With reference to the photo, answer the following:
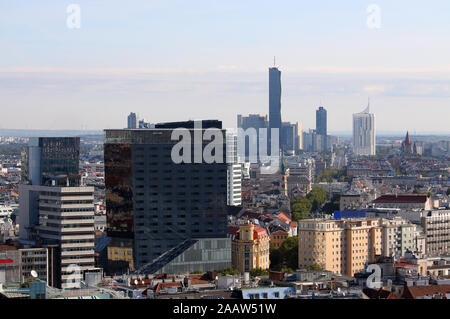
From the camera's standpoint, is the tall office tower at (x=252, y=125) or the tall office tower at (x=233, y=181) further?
the tall office tower at (x=252, y=125)

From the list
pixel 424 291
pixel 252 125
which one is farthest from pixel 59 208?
pixel 252 125

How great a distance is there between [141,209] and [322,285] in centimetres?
1078

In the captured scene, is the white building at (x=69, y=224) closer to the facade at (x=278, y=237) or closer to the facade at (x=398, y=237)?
the facade at (x=278, y=237)

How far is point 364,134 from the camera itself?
9988 cm

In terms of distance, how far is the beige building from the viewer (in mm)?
29797

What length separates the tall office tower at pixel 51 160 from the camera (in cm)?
2939

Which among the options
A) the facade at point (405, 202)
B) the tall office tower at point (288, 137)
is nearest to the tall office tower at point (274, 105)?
the tall office tower at point (288, 137)

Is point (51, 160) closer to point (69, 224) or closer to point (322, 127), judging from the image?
point (69, 224)

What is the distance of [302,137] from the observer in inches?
4397

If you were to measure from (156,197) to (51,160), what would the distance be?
325 centimetres

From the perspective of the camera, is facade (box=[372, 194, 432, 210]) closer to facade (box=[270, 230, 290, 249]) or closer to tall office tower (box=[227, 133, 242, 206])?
tall office tower (box=[227, 133, 242, 206])

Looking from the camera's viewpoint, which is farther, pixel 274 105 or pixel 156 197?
pixel 274 105

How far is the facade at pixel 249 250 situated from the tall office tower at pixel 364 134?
50.6 metres
